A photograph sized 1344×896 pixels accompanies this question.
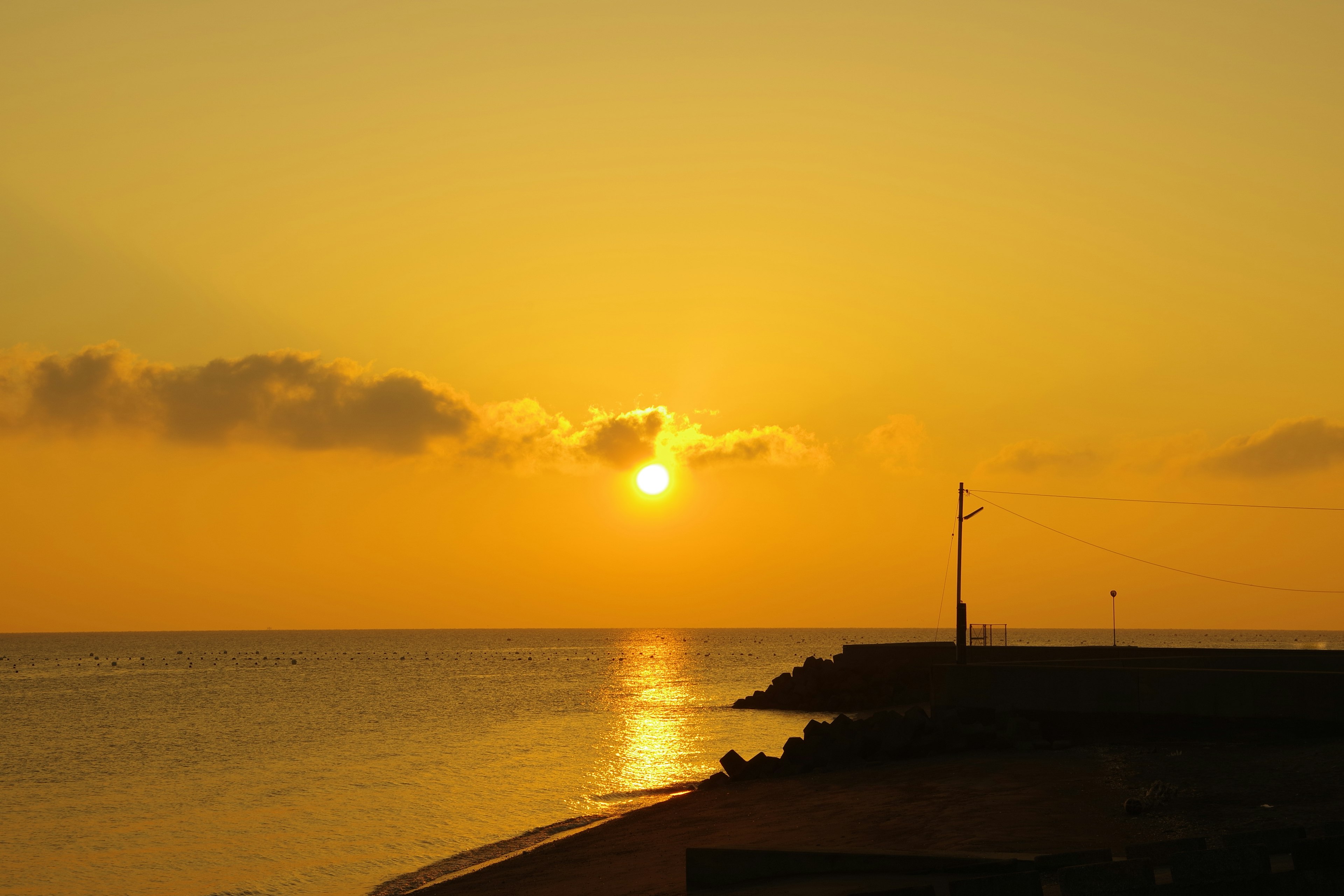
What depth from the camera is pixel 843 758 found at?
3034cm

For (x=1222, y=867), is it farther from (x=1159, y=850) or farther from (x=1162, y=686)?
(x=1162, y=686)

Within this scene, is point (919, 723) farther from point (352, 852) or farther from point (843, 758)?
point (352, 852)

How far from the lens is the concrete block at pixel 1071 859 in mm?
10602

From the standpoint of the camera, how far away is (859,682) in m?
63.1

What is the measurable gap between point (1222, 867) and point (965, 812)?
11.2 meters

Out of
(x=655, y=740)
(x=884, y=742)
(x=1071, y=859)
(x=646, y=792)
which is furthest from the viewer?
(x=655, y=740)

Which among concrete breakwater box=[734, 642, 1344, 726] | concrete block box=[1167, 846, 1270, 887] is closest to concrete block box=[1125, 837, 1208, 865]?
concrete block box=[1167, 846, 1270, 887]

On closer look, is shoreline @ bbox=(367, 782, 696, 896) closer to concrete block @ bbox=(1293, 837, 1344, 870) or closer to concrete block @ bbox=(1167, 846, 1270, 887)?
concrete block @ bbox=(1167, 846, 1270, 887)

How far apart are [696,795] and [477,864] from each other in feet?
22.1

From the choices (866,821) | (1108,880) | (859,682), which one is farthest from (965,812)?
(859,682)

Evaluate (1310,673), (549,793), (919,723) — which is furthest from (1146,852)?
(549,793)

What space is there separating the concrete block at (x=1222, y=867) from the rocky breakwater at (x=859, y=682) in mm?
50040

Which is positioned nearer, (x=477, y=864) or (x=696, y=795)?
(x=477, y=864)

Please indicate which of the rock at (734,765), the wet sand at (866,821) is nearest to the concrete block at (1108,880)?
the wet sand at (866,821)
